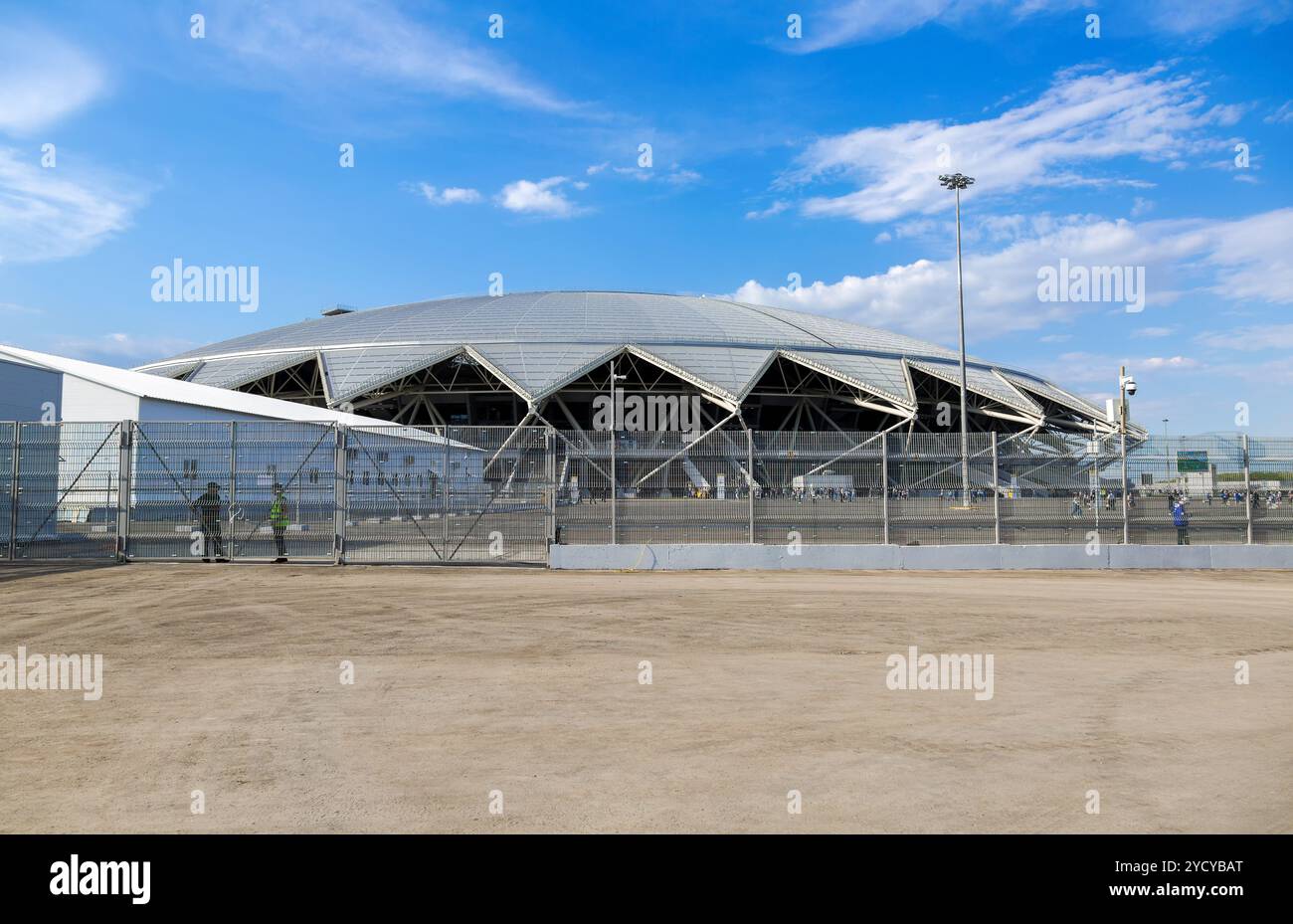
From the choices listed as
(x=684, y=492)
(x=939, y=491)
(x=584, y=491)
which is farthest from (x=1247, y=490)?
(x=584, y=491)

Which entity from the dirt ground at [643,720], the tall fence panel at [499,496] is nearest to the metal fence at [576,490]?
the tall fence panel at [499,496]

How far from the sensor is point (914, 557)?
63.6ft

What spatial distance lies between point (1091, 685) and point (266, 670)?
7929mm

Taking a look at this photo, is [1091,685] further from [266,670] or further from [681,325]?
[681,325]

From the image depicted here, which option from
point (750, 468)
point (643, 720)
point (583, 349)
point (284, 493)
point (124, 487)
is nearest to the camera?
point (643, 720)

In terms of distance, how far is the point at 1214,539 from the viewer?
20250 mm

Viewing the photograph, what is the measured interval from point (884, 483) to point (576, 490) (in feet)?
23.3

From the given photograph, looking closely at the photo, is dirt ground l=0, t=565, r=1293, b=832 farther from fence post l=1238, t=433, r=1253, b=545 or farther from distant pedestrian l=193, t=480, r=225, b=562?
fence post l=1238, t=433, r=1253, b=545

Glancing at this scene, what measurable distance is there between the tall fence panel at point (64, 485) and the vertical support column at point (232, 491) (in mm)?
2974

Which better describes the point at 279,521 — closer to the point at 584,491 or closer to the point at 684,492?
the point at 584,491
